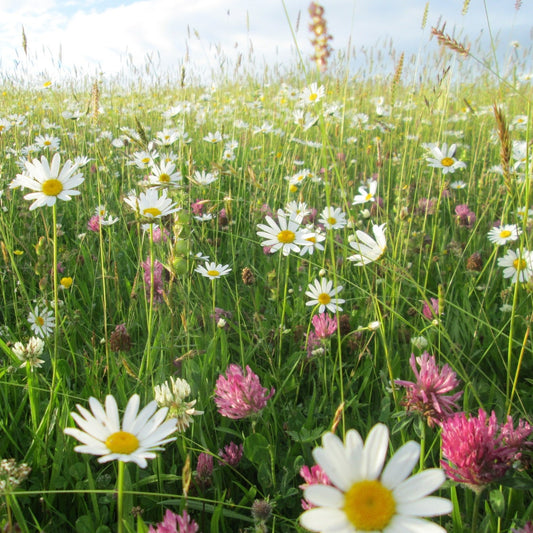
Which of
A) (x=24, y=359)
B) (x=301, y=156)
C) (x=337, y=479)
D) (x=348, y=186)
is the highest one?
(x=301, y=156)

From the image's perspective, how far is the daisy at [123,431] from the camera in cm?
58

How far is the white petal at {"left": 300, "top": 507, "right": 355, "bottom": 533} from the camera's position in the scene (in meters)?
0.43

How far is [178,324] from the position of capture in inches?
63.1

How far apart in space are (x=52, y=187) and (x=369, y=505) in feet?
3.09

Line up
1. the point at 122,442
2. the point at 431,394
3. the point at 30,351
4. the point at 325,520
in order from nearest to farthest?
the point at 325,520 → the point at 122,442 → the point at 431,394 → the point at 30,351

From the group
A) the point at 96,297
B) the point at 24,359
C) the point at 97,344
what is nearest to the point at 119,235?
the point at 96,297

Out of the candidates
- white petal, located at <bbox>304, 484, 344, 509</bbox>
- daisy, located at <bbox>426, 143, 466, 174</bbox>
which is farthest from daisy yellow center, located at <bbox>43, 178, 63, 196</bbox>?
daisy, located at <bbox>426, 143, 466, 174</bbox>

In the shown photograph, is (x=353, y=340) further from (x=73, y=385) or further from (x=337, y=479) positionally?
(x=337, y=479)

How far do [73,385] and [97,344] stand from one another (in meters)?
0.21

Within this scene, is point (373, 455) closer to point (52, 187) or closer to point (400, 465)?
point (400, 465)

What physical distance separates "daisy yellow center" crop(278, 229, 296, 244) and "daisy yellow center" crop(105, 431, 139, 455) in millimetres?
944

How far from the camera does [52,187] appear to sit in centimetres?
103

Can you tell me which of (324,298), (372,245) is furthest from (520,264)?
(324,298)

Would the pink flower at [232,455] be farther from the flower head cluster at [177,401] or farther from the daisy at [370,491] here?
the daisy at [370,491]
